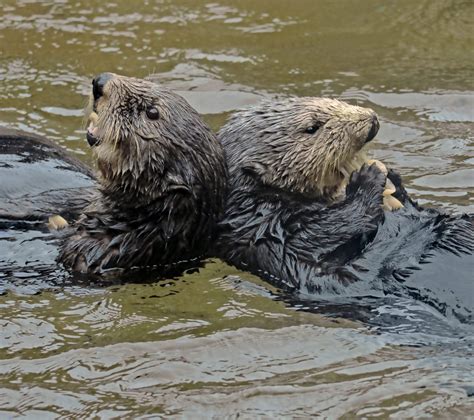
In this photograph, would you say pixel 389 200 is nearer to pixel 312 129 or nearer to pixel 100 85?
pixel 312 129

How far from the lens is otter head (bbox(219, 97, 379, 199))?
17.5 feet

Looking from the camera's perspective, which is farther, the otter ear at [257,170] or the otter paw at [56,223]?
the otter paw at [56,223]

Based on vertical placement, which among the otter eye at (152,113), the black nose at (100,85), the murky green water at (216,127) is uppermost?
the black nose at (100,85)

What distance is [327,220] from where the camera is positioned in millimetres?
5121

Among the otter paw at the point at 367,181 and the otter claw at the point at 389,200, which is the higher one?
the otter paw at the point at 367,181

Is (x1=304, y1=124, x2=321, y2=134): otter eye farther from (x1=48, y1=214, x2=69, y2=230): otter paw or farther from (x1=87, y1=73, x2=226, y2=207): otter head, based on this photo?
(x1=48, y1=214, x2=69, y2=230): otter paw

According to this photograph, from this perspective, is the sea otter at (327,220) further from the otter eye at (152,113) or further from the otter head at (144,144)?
the otter eye at (152,113)

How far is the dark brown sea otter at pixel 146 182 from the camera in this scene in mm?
5086

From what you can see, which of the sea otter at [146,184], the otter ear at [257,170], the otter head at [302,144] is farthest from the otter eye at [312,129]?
the sea otter at [146,184]

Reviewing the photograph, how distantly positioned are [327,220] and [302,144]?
1.53ft

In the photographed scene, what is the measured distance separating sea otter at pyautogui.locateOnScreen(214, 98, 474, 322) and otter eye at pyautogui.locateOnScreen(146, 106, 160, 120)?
515 millimetres

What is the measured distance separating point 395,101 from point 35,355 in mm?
3846

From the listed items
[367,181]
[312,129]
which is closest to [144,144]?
[312,129]

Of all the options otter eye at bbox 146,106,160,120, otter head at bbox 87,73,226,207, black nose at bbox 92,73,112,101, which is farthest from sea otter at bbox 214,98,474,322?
black nose at bbox 92,73,112,101
